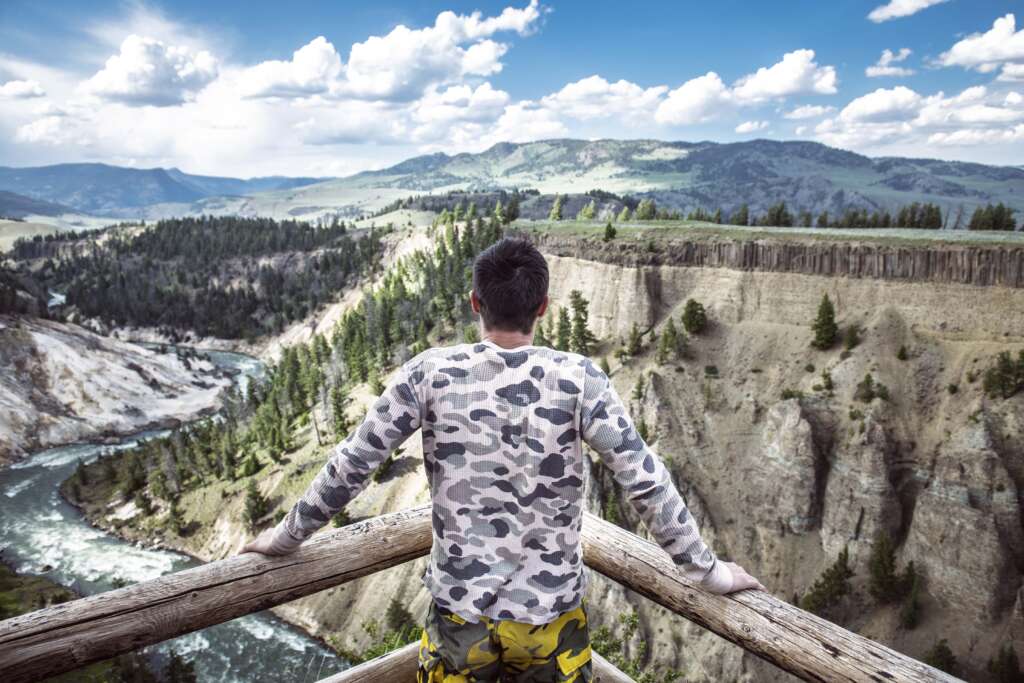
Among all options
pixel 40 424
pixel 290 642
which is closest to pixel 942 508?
pixel 290 642

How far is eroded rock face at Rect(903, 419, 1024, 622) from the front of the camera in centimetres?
3381

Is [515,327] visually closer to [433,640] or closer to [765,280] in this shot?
[433,640]

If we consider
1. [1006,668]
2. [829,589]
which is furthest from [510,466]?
[829,589]

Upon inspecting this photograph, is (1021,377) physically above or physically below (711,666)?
above

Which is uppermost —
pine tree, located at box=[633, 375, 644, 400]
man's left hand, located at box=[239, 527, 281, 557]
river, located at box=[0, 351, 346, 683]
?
man's left hand, located at box=[239, 527, 281, 557]

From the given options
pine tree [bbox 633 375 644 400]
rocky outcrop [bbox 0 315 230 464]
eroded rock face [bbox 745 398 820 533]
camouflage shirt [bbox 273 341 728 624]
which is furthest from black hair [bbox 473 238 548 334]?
rocky outcrop [bbox 0 315 230 464]

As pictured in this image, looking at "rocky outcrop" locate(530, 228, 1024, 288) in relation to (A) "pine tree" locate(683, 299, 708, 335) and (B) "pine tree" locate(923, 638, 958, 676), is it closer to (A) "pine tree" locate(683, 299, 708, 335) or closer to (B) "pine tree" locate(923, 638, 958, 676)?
(A) "pine tree" locate(683, 299, 708, 335)

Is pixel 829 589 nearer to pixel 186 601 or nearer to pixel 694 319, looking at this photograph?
pixel 694 319

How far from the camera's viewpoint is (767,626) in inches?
164

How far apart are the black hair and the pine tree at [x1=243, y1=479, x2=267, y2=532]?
6192 centimetres

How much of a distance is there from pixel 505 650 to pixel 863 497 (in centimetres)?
4252

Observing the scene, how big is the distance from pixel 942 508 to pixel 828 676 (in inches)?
1615

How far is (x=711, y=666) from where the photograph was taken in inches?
1403

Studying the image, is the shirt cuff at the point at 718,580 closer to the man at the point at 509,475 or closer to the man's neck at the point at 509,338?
the man at the point at 509,475
